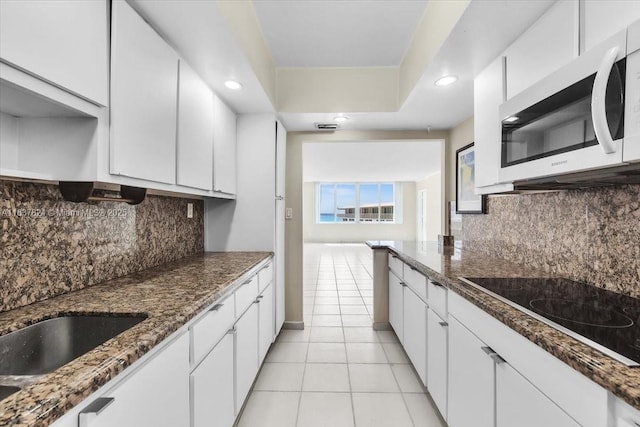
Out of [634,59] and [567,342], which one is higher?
[634,59]

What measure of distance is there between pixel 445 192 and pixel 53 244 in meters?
3.14

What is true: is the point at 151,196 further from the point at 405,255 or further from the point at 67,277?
the point at 405,255

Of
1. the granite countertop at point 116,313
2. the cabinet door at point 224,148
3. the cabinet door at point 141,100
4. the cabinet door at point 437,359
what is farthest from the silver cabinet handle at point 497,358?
the cabinet door at point 224,148

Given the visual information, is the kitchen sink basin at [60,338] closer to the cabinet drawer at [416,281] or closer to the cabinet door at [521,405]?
the cabinet door at [521,405]

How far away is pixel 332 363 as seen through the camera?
2.51 meters

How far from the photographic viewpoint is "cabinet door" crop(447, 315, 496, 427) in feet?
3.90

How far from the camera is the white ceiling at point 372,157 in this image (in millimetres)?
5530

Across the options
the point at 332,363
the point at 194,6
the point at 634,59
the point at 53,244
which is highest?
the point at 194,6

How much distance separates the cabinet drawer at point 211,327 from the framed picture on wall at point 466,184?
83.5 inches

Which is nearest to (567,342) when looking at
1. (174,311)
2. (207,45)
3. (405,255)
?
(174,311)

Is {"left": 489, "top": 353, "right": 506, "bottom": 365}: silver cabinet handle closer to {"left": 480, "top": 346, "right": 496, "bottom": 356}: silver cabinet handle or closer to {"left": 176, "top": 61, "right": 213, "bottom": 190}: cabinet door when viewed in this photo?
{"left": 480, "top": 346, "right": 496, "bottom": 356}: silver cabinet handle

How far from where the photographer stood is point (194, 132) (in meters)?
1.87

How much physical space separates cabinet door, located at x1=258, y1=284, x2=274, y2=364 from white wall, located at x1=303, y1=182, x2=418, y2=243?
9450 millimetres

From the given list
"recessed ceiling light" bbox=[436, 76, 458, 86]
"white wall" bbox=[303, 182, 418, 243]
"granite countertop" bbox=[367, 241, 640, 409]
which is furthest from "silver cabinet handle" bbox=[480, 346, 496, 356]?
"white wall" bbox=[303, 182, 418, 243]
